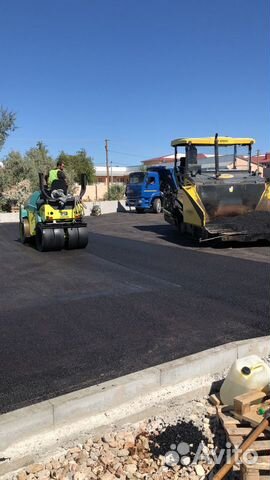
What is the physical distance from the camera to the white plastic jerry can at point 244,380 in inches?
138

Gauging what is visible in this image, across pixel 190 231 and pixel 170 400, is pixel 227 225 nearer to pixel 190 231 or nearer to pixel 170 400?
pixel 190 231

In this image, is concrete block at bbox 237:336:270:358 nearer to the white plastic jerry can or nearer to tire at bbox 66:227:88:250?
the white plastic jerry can

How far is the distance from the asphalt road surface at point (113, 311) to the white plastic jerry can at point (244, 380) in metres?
0.82

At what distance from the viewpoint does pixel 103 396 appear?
3.40 metres

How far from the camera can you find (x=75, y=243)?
11406 mm

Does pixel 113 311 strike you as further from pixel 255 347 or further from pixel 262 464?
pixel 262 464

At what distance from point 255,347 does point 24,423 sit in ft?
7.65

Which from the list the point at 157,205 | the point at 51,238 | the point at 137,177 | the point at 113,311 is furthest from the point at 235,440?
the point at 137,177

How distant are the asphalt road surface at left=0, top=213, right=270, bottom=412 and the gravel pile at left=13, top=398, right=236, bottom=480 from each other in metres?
0.68

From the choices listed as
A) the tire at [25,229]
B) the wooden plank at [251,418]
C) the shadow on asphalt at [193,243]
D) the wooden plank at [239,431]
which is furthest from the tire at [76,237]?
the wooden plank at [239,431]

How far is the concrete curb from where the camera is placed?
3.05m

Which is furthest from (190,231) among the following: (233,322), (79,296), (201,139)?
(233,322)

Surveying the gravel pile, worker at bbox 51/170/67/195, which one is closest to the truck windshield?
worker at bbox 51/170/67/195

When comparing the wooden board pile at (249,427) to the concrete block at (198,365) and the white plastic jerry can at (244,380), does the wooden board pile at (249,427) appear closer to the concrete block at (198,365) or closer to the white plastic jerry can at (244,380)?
the white plastic jerry can at (244,380)
